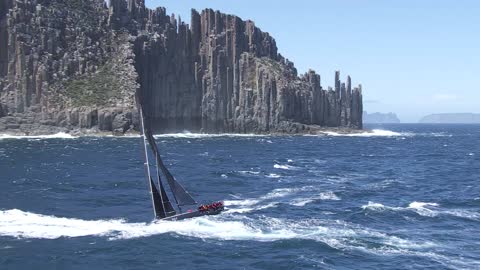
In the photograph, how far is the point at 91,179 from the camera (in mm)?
82812

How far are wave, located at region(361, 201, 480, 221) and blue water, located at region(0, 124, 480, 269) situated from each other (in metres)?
0.11

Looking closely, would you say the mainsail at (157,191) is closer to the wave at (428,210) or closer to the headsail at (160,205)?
the headsail at (160,205)

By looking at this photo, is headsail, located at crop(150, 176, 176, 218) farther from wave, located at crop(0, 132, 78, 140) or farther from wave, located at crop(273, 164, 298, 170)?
wave, located at crop(0, 132, 78, 140)

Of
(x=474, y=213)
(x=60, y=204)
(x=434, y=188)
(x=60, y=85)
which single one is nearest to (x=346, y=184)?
(x=434, y=188)

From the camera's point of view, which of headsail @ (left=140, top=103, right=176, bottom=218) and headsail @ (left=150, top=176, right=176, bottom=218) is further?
headsail @ (left=150, top=176, right=176, bottom=218)

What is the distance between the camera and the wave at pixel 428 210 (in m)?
58.6

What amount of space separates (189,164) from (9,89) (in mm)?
97268

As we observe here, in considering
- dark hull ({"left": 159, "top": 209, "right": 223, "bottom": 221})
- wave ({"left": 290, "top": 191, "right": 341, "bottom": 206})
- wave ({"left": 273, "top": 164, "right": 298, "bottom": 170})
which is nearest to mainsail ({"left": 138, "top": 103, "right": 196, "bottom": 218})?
dark hull ({"left": 159, "top": 209, "right": 223, "bottom": 221})

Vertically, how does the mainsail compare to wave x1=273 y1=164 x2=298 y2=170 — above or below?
above

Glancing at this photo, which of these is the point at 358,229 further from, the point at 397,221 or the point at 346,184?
the point at 346,184

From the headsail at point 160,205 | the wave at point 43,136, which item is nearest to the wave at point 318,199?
the headsail at point 160,205

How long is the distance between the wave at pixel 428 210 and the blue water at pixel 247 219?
0.37 ft

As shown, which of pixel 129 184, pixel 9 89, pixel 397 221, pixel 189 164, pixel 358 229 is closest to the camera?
pixel 358 229

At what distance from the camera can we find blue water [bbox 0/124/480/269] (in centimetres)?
4184
